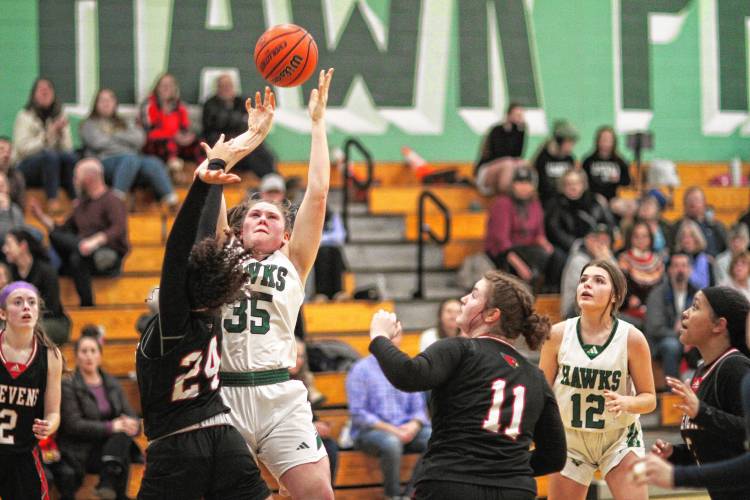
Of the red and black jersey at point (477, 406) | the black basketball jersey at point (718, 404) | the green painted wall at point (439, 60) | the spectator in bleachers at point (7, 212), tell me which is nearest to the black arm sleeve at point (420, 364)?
the red and black jersey at point (477, 406)

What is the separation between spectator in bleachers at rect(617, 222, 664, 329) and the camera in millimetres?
11133

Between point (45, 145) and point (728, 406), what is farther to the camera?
point (45, 145)

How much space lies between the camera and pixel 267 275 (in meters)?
5.31

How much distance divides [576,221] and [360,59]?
3624 mm

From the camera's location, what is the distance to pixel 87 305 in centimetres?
1032

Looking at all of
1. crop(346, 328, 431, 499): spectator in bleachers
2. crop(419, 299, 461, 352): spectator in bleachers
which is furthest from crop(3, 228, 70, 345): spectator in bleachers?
crop(419, 299, 461, 352): spectator in bleachers

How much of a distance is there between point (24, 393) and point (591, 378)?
128 inches

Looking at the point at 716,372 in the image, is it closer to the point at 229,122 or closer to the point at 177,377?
the point at 177,377

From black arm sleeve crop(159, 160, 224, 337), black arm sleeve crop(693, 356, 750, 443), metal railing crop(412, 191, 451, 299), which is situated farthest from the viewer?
metal railing crop(412, 191, 451, 299)

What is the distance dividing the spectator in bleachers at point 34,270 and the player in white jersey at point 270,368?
4.55 meters

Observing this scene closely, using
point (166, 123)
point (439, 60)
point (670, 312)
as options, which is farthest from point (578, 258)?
point (166, 123)

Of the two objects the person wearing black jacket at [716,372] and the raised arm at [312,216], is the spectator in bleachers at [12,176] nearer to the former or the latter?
the raised arm at [312,216]

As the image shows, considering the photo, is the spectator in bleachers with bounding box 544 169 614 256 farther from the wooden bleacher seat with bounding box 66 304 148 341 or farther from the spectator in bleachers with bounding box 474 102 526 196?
the wooden bleacher seat with bounding box 66 304 148 341

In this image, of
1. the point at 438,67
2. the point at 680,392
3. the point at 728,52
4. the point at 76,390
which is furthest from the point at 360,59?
the point at 680,392
